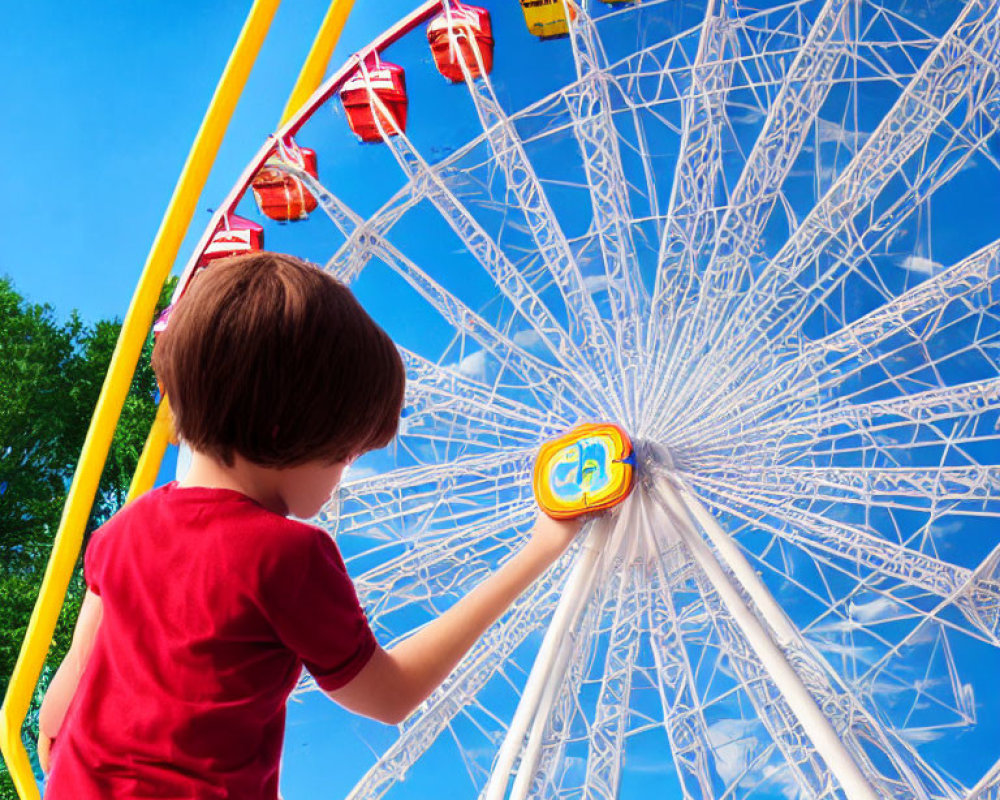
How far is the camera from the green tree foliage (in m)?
16.8

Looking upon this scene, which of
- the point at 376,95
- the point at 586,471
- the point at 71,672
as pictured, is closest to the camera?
the point at 71,672

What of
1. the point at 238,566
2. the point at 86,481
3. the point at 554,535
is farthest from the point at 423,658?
the point at 86,481

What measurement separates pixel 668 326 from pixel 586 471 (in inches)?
73.4

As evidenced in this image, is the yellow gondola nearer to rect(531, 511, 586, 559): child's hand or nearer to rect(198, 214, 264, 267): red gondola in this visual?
rect(198, 214, 264, 267): red gondola

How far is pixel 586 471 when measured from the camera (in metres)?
6.03

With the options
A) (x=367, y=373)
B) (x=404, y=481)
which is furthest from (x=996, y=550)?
(x=367, y=373)

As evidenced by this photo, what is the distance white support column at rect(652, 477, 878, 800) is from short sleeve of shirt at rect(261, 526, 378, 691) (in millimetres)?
5019

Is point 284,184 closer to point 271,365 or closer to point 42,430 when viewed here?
point 271,365

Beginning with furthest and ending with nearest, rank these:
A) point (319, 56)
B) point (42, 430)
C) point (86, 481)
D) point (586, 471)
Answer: point (42, 430) < point (319, 56) < point (86, 481) < point (586, 471)

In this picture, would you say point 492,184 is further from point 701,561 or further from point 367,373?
point 367,373

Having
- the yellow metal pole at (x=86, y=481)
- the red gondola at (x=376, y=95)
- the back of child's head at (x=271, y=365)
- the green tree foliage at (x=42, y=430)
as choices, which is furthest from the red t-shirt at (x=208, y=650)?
the green tree foliage at (x=42, y=430)

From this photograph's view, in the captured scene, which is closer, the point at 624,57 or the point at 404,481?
the point at 624,57

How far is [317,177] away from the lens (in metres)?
8.35

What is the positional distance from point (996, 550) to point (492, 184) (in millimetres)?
4673
